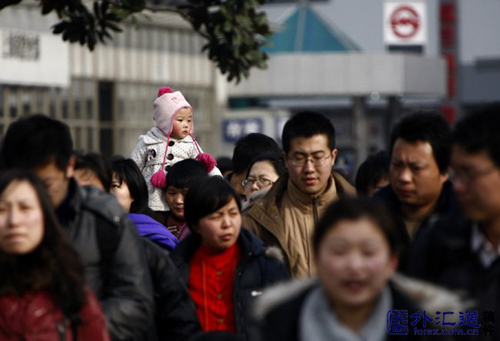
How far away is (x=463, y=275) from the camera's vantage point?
401 cm

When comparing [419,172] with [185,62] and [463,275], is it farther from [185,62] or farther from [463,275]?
[185,62]

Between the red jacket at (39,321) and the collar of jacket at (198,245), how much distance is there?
149cm

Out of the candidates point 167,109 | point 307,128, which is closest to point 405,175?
point 307,128

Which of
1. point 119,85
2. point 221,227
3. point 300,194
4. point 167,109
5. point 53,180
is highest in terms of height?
point 119,85

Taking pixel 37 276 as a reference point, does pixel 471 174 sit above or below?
above

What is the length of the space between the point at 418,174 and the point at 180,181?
292 cm

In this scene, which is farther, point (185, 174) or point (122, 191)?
point (185, 174)

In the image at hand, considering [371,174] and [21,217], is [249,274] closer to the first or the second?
[21,217]

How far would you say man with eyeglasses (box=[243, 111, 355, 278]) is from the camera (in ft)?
21.3

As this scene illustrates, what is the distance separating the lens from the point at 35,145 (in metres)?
4.77

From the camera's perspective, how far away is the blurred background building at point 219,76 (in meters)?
30.5

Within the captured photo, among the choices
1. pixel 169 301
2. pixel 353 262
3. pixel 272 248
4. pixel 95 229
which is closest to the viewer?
pixel 353 262

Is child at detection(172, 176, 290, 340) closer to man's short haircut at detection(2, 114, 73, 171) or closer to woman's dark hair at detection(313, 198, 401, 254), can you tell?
man's short haircut at detection(2, 114, 73, 171)

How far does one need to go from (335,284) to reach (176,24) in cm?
3394
